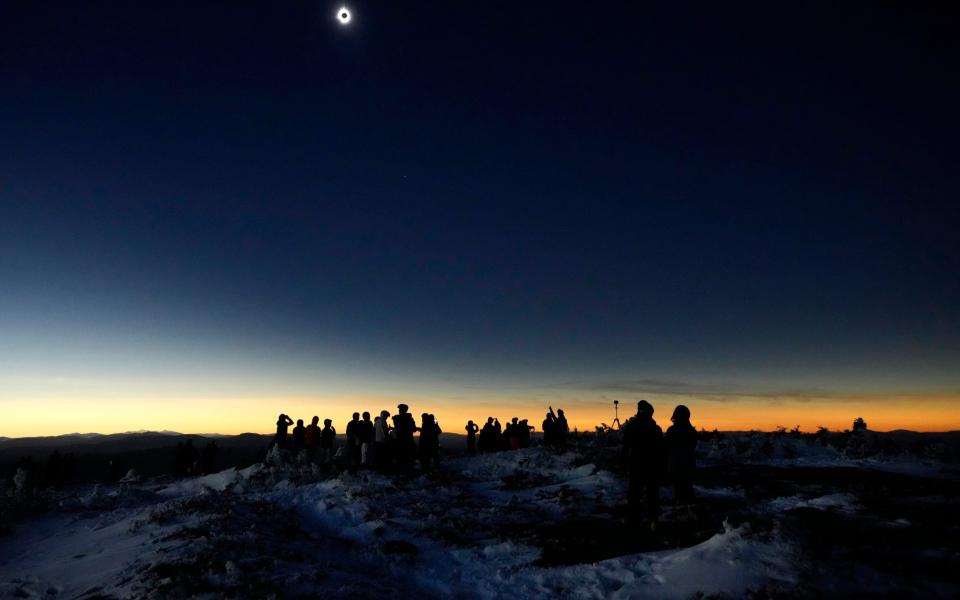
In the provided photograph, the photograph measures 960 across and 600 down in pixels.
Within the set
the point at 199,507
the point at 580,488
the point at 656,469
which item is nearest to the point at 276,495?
the point at 199,507

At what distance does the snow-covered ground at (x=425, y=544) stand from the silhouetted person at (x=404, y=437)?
1.58m

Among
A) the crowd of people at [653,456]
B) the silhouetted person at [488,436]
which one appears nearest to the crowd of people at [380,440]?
the silhouetted person at [488,436]

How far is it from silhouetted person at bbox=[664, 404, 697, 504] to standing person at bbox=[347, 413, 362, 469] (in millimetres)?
12468

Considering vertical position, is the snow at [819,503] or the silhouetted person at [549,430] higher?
the silhouetted person at [549,430]

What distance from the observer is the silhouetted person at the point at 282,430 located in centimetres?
2194

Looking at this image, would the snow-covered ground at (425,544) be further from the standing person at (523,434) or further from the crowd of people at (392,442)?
the standing person at (523,434)

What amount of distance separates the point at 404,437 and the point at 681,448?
1046 cm

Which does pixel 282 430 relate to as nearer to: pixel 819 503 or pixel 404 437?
pixel 404 437

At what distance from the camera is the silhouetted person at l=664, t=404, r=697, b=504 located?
31.1 feet

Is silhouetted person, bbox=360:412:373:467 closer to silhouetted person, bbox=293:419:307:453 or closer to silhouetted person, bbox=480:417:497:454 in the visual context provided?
silhouetted person, bbox=293:419:307:453

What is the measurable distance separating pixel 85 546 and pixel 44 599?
4.41m

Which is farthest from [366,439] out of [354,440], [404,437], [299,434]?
[299,434]

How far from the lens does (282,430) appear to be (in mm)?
22203

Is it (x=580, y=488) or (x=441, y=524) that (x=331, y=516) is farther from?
(x=580, y=488)
